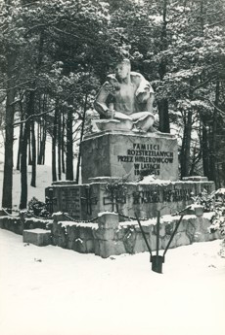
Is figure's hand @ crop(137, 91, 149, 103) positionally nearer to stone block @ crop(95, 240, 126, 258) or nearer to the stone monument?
the stone monument

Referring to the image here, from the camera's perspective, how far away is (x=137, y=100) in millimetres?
10438

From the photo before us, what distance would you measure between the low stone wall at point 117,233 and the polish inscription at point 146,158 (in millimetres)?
1213

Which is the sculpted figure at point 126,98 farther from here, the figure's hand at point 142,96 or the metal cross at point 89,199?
the metal cross at point 89,199

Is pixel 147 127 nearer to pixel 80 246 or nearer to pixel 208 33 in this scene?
pixel 80 246

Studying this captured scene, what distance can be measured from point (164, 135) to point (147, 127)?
1.50 ft

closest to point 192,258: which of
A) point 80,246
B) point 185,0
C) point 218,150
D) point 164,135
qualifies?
point 80,246

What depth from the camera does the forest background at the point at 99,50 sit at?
42.8 ft

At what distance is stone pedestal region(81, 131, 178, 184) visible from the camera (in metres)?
9.26

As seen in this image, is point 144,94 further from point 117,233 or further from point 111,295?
point 111,295

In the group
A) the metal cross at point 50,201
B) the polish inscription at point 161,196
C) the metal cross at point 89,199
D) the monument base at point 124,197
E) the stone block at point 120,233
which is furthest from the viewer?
the metal cross at point 50,201

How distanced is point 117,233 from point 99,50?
8539 mm

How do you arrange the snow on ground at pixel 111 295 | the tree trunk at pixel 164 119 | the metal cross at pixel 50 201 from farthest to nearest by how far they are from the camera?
1. the tree trunk at pixel 164 119
2. the metal cross at pixel 50 201
3. the snow on ground at pixel 111 295

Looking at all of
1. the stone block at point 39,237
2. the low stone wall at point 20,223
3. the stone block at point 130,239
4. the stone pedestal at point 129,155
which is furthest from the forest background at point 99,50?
the stone block at point 130,239

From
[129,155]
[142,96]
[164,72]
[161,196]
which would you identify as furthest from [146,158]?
[164,72]
